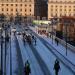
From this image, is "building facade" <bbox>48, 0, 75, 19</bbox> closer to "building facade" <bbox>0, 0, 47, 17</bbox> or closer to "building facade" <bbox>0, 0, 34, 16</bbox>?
"building facade" <bbox>0, 0, 47, 17</bbox>

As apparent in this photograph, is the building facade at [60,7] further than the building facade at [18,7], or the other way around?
the building facade at [18,7]

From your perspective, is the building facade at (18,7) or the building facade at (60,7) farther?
the building facade at (18,7)

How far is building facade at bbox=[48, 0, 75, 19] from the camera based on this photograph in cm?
15150

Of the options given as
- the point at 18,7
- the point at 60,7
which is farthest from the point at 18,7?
the point at 60,7

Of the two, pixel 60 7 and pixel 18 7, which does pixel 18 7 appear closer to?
pixel 18 7

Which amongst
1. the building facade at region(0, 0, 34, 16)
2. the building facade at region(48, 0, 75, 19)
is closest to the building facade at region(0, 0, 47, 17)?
the building facade at region(0, 0, 34, 16)

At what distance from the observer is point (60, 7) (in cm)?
15288

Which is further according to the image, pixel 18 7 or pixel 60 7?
pixel 18 7

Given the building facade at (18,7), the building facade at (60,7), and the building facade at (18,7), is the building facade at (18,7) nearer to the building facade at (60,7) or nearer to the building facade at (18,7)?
the building facade at (18,7)

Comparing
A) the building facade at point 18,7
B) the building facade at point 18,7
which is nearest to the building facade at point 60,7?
the building facade at point 18,7

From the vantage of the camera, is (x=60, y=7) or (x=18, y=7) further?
(x=18, y=7)

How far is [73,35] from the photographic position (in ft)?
206

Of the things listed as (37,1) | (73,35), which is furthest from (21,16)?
(73,35)

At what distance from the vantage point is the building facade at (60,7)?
151500mm
